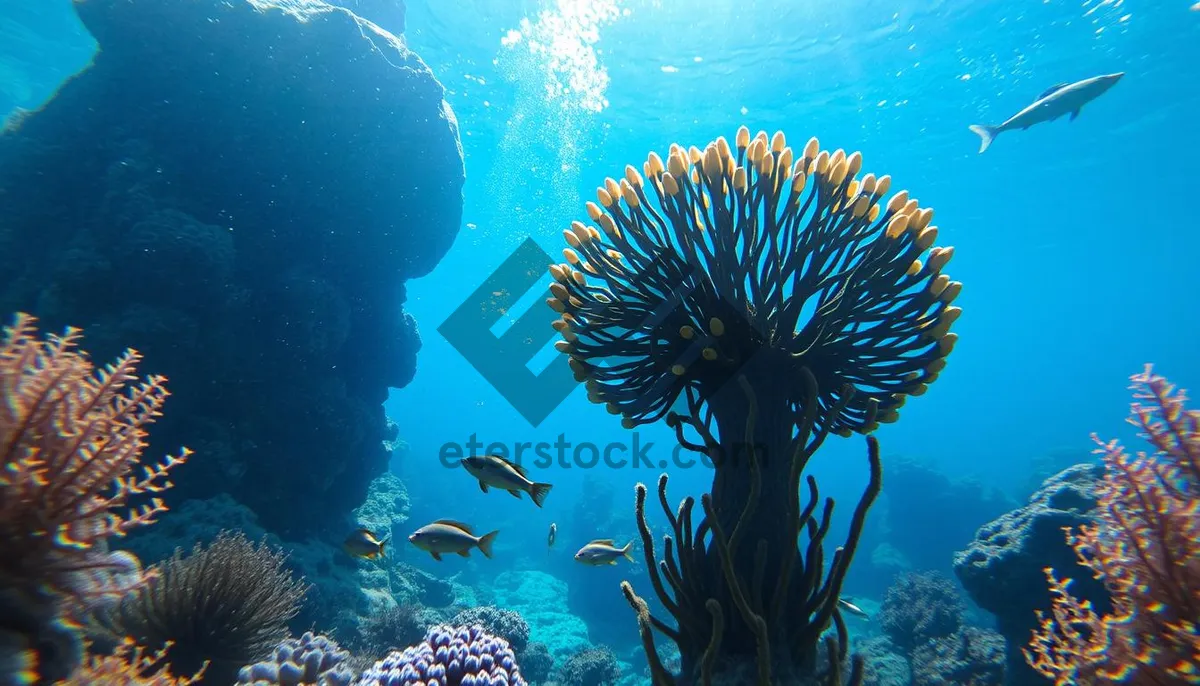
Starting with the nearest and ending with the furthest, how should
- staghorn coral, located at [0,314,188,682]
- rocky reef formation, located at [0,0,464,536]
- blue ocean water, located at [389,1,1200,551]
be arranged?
1. staghorn coral, located at [0,314,188,682]
2. rocky reef formation, located at [0,0,464,536]
3. blue ocean water, located at [389,1,1200,551]

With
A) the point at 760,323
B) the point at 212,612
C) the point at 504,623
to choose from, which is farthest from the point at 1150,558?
the point at 504,623

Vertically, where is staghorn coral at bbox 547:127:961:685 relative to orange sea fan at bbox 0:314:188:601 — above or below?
above

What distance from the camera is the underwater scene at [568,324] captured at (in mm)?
1992

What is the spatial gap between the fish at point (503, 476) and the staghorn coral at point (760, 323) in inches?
73.3

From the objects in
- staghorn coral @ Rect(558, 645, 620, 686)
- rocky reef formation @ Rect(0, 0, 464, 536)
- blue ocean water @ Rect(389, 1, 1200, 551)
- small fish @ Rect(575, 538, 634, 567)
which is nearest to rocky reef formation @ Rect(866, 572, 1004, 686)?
staghorn coral @ Rect(558, 645, 620, 686)

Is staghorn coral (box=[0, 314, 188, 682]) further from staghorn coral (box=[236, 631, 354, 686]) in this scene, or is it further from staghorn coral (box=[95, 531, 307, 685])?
staghorn coral (box=[95, 531, 307, 685])

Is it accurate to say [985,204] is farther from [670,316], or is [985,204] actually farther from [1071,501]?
[670,316]

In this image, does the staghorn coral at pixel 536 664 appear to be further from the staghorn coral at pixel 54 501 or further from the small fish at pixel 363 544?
the staghorn coral at pixel 54 501

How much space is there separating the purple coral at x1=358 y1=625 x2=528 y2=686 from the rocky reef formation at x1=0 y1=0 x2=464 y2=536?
23.9ft

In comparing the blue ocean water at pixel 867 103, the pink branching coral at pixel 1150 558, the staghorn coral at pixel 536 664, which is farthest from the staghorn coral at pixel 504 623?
the blue ocean water at pixel 867 103

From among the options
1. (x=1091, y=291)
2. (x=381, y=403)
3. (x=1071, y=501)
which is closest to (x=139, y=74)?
(x=381, y=403)

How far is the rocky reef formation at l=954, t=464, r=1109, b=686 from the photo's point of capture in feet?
22.5

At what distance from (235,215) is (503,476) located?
393 inches

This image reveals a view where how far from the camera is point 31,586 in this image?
157cm
